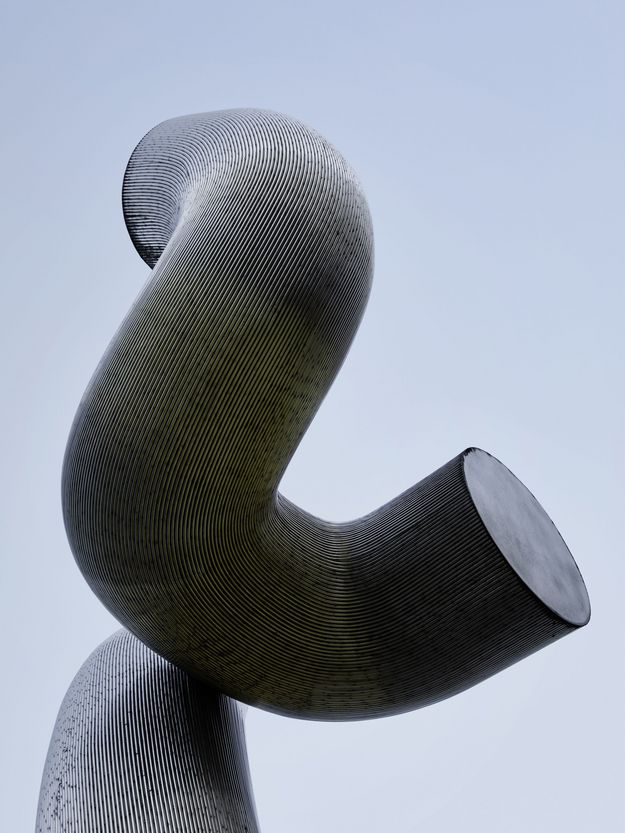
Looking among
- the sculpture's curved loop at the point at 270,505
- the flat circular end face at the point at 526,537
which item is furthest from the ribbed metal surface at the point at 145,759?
the flat circular end face at the point at 526,537

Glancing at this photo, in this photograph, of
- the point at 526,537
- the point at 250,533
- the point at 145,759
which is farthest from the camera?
the point at 526,537

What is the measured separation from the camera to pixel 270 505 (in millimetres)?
4094

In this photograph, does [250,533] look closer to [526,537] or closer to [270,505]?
[270,505]

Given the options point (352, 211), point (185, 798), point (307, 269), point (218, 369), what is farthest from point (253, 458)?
point (185, 798)

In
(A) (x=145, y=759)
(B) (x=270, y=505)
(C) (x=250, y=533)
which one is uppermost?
(B) (x=270, y=505)

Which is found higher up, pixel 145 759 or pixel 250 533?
pixel 250 533

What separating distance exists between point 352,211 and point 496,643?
1.69 metres

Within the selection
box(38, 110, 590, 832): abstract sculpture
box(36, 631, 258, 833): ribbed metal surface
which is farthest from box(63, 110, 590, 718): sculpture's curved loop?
box(36, 631, 258, 833): ribbed metal surface

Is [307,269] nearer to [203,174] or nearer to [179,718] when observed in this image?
[203,174]

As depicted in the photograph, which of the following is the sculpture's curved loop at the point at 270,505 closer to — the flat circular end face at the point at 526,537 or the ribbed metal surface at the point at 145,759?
the flat circular end face at the point at 526,537

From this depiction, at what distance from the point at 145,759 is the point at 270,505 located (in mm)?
1092

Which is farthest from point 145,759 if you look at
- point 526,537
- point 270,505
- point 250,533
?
point 526,537

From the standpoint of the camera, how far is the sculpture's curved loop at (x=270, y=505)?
12.5 feet

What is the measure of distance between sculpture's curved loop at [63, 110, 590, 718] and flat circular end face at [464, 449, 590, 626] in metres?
0.02
